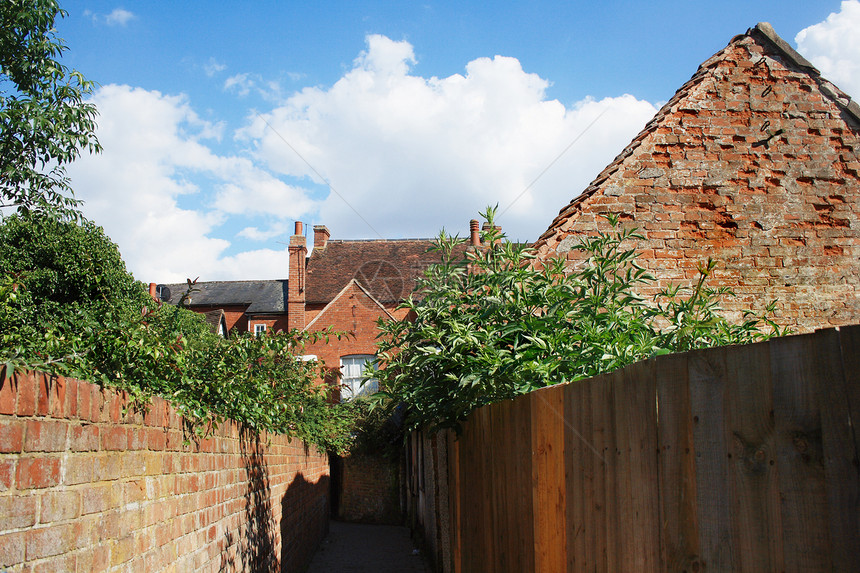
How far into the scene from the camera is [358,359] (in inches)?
1271

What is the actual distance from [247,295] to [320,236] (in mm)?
7160

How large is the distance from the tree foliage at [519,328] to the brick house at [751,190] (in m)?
2.89

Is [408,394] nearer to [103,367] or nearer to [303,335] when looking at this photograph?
[303,335]

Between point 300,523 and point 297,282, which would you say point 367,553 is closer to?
point 300,523

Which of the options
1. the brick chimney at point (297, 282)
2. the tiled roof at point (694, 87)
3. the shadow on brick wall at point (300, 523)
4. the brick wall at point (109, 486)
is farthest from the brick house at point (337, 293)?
the brick wall at point (109, 486)

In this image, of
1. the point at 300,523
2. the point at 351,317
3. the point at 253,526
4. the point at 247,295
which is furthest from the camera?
the point at 247,295

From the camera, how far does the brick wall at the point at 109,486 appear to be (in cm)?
247

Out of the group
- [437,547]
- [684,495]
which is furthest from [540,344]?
[437,547]

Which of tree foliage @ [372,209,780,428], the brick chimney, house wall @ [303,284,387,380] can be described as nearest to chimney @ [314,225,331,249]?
the brick chimney

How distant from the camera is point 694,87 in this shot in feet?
28.3

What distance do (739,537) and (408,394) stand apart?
433cm

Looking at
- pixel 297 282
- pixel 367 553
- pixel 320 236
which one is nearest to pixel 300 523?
pixel 367 553

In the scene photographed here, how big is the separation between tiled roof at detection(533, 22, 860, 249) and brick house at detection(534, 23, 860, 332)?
16 mm

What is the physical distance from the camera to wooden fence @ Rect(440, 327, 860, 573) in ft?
4.66
